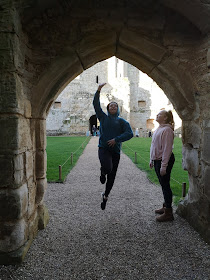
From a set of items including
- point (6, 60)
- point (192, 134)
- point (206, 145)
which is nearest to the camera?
point (6, 60)

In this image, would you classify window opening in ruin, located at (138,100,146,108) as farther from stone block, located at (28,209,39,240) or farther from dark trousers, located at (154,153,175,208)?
stone block, located at (28,209,39,240)

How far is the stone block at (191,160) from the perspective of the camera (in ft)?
9.85

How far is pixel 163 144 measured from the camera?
313cm

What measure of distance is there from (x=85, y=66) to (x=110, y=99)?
838 inches

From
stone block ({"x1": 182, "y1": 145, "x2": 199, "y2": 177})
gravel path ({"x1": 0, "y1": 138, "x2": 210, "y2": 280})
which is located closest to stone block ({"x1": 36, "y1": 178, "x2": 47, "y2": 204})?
gravel path ({"x1": 0, "y1": 138, "x2": 210, "y2": 280})

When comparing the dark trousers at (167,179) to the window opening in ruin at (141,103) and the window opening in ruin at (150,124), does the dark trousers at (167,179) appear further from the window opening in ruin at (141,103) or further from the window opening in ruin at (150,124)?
the window opening in ruin at (141,103)

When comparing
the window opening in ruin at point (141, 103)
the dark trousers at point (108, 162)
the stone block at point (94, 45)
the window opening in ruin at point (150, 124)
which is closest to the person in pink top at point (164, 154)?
the dark trousers at point (108, 162)

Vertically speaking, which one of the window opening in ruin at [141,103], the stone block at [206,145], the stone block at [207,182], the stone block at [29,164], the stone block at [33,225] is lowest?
the stone block at [33,225]

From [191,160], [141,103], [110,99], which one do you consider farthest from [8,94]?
[141,103]

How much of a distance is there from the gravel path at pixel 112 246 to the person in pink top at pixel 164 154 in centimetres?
29

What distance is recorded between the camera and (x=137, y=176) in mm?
6457

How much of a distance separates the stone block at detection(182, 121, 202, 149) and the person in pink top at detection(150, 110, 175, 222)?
0.63ft

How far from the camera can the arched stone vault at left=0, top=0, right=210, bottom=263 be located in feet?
7.73

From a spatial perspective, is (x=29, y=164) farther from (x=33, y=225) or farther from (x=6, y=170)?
(x=33, y=225)
